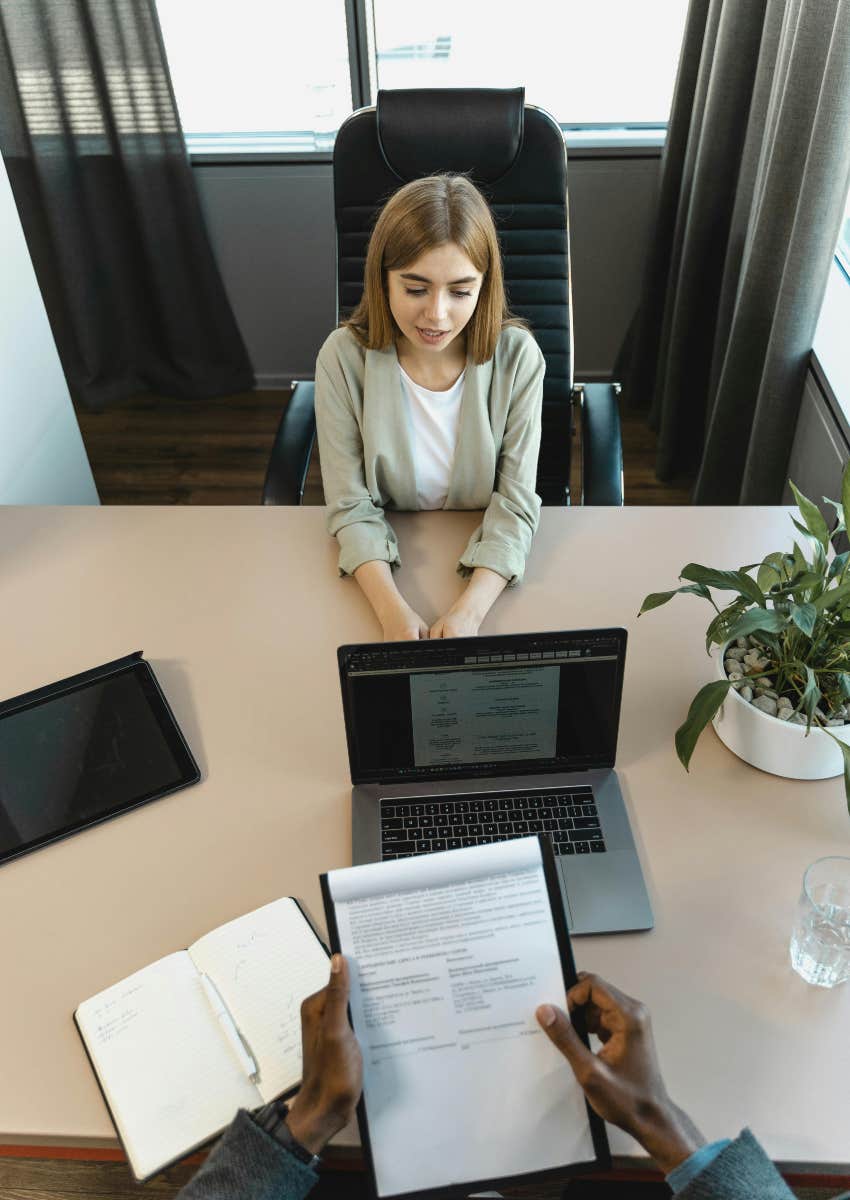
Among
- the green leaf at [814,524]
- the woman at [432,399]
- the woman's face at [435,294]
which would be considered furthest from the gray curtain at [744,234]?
the green leaf at [814,524]

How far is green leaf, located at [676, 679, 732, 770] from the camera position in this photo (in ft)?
3.67

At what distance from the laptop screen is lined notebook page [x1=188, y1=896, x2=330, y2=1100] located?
21 cm

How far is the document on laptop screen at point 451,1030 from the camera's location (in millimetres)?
858

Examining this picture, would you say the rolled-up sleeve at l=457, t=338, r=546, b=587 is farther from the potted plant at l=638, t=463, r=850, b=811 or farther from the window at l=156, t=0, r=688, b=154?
the window at l=156, t=0, r=688, b=154

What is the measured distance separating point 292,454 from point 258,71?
5.91 feet

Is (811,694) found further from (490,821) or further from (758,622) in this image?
(490,821)

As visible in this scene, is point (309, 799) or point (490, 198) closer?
point (309, 799)

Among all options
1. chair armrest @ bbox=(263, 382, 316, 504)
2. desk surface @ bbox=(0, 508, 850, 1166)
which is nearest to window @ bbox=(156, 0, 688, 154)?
chair armrest @ bbox=(263, 382, 316, 504)

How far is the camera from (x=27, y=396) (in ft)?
6.60

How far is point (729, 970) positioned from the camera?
3.22 feet

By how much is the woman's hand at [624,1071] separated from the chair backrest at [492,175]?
130cm

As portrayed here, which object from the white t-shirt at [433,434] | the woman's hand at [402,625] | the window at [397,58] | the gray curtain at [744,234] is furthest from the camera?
the window at [397,58]

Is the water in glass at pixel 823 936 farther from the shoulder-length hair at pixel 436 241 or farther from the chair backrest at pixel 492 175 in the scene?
the chair backrest at pixel 492 175

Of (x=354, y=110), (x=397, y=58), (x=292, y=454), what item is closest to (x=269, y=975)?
(x=292, y=454)
